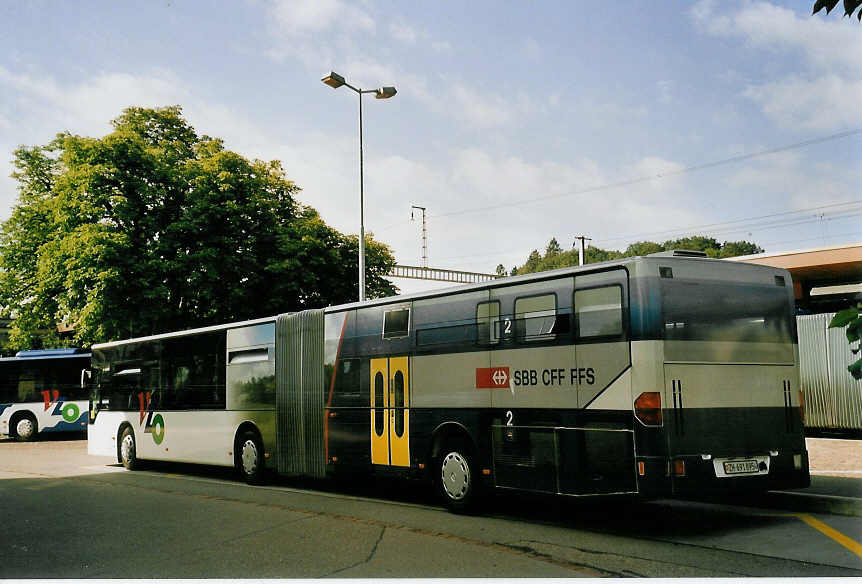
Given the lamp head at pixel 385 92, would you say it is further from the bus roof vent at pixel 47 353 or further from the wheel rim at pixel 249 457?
the bus roof vent at pixel 47 353

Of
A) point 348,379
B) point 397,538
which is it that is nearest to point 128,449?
point 348,379

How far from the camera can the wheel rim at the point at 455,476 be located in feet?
35.1

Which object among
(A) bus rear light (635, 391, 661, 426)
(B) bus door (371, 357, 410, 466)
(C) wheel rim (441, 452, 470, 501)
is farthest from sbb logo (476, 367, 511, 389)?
(A) bus rear light (635, 391, 661, 426)

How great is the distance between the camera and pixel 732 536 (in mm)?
8531

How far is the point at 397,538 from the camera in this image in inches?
349

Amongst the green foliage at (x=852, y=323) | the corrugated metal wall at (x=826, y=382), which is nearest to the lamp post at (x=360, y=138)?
the corrugated metal wall at (x=826, y=382)

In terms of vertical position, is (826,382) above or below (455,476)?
above

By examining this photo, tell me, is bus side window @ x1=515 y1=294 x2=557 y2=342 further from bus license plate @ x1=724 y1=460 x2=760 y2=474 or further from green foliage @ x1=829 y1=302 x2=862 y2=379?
green foliage @ x1=829 y1=302 x2=862 y2=379

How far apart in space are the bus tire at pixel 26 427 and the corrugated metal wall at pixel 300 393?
19.2 m

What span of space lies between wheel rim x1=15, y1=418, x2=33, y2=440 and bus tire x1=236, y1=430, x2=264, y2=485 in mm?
17799

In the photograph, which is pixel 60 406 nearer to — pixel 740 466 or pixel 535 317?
pixel 535 317

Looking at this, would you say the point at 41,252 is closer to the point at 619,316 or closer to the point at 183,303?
the point at 183,303

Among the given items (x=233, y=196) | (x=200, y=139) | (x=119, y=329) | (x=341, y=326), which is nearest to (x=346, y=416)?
(x=341, y=326)

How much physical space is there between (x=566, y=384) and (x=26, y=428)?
87.0ft
